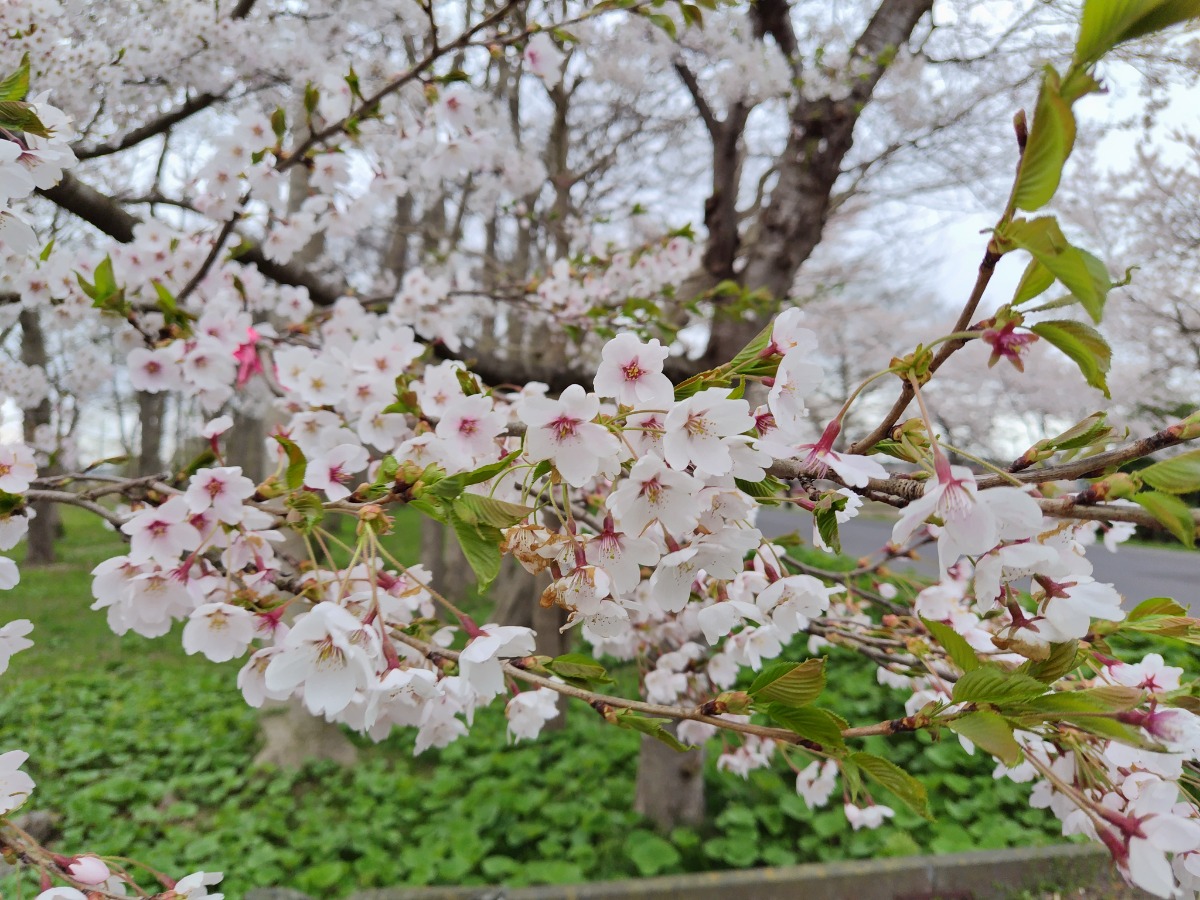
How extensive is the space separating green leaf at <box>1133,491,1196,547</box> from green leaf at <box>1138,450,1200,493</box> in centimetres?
2

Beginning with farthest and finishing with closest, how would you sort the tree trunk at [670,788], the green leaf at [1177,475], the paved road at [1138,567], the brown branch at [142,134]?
the paved road at [1138,567]
the tree trunk at [670,788]
the brown branch at [142,134]
the green leaf at [1177,475]

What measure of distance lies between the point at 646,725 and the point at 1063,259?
660 mm

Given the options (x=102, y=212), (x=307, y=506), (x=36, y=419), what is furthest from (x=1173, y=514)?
(x=36, y=419)

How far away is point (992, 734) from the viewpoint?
2.11 ft

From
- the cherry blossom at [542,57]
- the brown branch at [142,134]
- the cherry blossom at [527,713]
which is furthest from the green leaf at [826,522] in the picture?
the brown branch at [142,134]

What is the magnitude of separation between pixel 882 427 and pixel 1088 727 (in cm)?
35

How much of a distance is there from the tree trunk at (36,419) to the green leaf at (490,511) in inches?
255

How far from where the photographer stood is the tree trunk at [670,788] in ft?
11.3

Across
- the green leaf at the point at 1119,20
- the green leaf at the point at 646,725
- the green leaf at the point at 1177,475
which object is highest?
the green leaf at the point at 1119,20

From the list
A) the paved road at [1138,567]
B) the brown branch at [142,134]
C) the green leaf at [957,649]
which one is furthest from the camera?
the paved road at [1138,567]

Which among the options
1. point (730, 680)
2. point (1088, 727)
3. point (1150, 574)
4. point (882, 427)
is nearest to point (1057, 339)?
point (882, 427)

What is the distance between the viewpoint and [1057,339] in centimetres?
58

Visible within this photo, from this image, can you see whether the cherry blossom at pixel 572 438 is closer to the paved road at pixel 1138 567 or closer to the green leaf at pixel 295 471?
the green leaf at pixel 295 471

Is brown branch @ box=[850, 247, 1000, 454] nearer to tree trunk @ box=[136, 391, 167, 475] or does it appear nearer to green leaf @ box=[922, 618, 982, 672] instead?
green leaf @ box=[922, 618, 982, 672]
